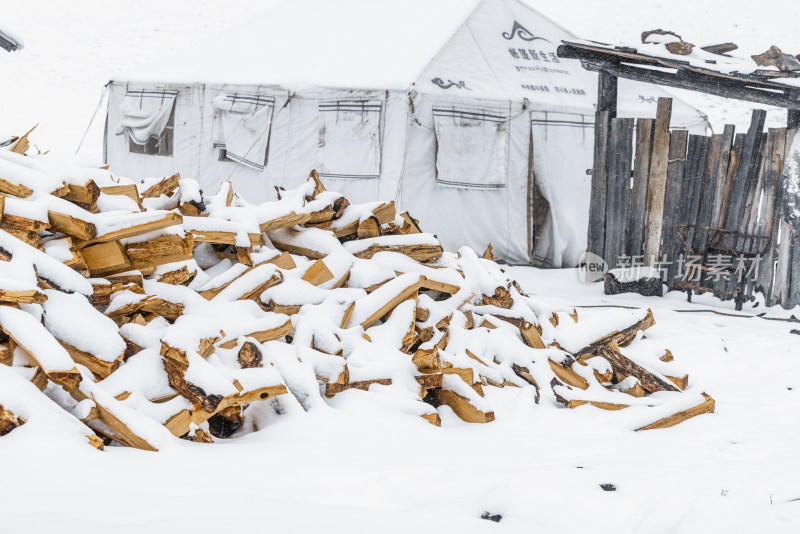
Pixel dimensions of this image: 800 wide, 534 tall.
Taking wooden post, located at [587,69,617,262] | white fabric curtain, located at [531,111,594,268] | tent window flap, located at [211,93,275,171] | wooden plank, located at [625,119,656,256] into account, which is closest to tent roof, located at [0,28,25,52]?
tent window flap, located at [211,93,275,171]

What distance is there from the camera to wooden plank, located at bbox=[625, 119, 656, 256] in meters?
7.19

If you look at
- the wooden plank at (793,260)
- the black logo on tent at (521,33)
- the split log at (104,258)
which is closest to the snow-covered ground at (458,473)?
the split log at (104,258)

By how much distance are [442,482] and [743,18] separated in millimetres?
34590

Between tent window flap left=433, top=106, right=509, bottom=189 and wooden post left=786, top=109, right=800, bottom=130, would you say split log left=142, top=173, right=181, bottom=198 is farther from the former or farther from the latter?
wooden post left=786, top=109, right=800, bottom=130

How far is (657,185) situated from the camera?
23.6 ft

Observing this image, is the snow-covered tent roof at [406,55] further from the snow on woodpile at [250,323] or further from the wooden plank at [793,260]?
the snow on woodpile at [250,323]

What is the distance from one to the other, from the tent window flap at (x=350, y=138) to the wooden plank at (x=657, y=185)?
9.71 feet

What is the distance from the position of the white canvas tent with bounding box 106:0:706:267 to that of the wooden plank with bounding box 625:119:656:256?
5.87 ft

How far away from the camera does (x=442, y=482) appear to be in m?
2.59

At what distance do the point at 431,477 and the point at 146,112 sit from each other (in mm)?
8967

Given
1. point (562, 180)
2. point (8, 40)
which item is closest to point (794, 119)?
point (562, 180)

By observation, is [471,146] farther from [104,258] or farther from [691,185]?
[104,258]

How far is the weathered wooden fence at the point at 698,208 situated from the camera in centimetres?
672

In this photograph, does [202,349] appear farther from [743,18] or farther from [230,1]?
[230,1]
